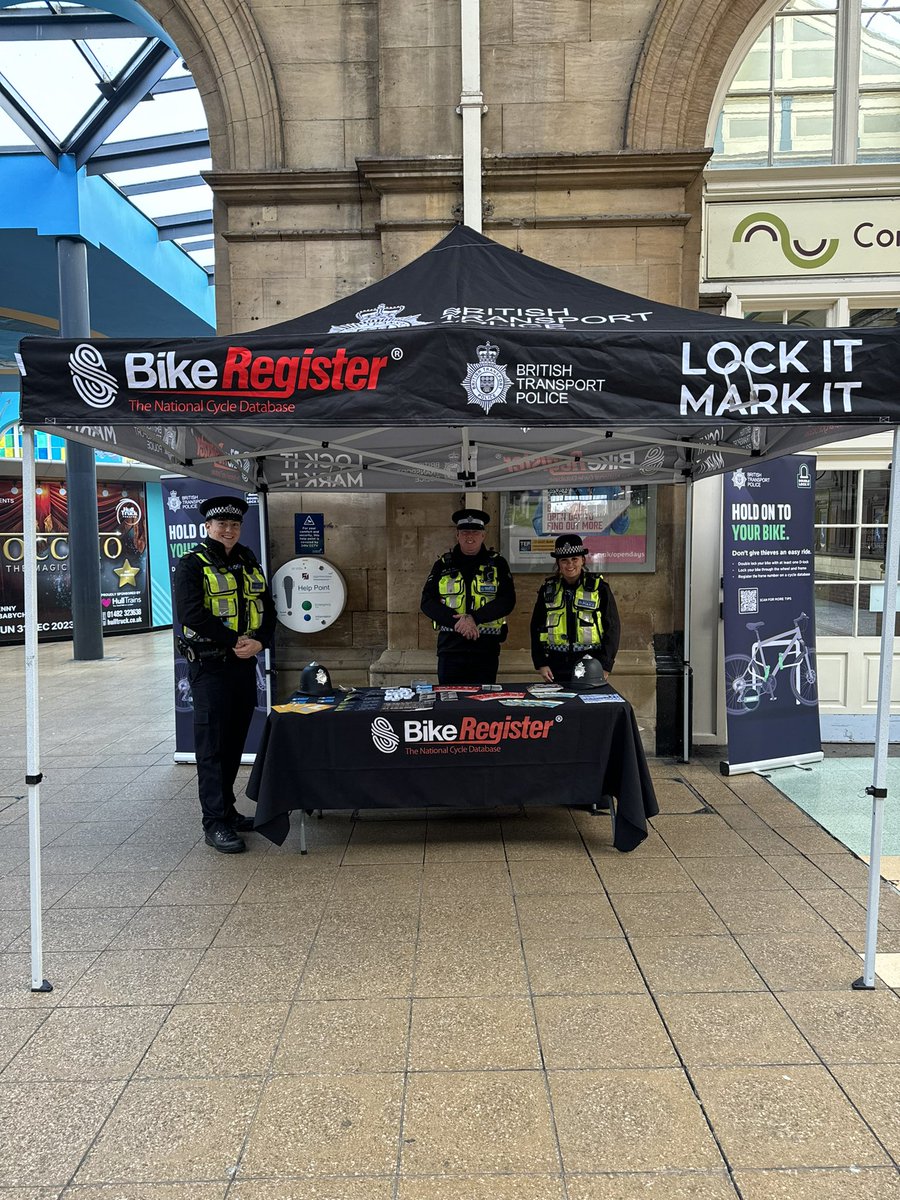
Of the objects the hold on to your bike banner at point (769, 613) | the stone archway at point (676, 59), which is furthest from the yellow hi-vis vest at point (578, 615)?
the stone archway at point (676, 59)

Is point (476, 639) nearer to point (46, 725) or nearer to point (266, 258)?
point (266, 258)

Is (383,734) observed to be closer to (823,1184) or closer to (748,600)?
(823,1184)

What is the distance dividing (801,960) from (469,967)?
4.69ft

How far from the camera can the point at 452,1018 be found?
2928 mm

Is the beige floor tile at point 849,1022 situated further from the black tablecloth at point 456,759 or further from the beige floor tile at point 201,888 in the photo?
the beige floor tile at point 201,888

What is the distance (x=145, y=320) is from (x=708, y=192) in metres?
12.8

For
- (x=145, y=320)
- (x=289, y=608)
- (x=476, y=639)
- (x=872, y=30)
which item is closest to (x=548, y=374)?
(x=476, y=639)

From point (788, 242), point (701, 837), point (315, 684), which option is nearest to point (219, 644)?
point (315, 684)

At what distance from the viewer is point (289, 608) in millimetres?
6445

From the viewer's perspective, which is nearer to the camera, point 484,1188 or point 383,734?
point 484,1188

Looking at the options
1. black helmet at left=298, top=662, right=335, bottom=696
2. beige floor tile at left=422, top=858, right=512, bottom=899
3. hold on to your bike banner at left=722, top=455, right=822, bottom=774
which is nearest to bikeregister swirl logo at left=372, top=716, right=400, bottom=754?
black helmet at left=298, top=662, right=335, bottom=696

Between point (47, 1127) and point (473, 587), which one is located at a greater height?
point (473, 587)

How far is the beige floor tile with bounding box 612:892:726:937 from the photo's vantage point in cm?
358

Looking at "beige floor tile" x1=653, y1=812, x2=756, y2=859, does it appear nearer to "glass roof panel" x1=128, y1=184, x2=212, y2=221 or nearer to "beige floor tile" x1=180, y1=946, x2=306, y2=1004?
"beige floor tile" x1=180, y1=946, x2=306, y2=1004
